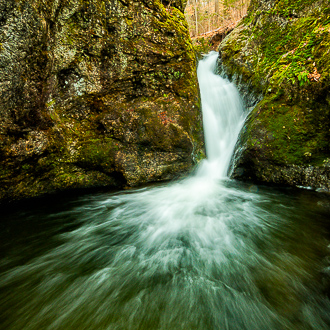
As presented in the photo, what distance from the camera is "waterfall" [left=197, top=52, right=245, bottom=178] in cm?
615

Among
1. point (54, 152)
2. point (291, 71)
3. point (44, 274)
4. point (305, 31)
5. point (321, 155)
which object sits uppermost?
point (305, 31)

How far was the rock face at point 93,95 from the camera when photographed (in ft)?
11.6

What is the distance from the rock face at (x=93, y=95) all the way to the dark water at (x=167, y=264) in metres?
1.05

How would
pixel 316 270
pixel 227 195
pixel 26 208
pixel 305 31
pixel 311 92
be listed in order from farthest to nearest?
1. pixel 305 31
2. pixel 227 195
3. pixel 311 92
4. pixel 26 208
5. pixel 316 270

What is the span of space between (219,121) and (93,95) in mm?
5284

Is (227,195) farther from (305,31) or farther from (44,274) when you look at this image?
(305,31)

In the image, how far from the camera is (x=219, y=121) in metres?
7.50

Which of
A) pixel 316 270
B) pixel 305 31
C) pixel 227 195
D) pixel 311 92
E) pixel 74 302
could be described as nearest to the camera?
pixel 74 302

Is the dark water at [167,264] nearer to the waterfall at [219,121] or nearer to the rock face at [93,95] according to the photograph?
the rock face at [93,95]

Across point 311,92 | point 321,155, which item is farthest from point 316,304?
point 311,92

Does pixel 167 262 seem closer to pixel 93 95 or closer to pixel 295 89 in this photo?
pixel 93 95

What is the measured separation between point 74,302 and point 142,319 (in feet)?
2.61

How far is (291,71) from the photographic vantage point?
185 inches

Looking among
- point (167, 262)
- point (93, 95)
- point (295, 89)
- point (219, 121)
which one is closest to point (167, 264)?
point (167, 262)
